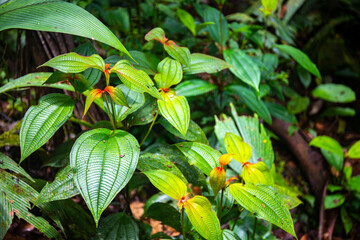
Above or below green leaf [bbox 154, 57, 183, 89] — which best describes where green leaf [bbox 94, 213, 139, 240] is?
below

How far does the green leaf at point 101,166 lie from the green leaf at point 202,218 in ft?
0.65

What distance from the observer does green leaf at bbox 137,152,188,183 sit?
92 cm

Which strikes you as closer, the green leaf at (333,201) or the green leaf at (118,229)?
the green leaf at (118,229)

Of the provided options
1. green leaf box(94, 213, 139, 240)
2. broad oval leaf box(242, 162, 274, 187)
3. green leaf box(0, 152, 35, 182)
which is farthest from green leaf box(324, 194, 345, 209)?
green leaf box(0, 152, 35, 182)

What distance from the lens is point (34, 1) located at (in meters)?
0.89

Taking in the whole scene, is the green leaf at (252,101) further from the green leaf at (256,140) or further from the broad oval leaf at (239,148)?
the broad oval leaf at (239,148)

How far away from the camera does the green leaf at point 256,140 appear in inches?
55.4

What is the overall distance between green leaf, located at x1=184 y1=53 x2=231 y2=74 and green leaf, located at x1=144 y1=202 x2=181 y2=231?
1.77 feet

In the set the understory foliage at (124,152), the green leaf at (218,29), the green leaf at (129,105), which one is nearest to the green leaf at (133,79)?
the understory foliage at (124,152)

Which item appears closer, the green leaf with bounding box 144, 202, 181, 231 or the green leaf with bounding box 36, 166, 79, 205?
the green leaf with bounding box 36, 166, 79, 205

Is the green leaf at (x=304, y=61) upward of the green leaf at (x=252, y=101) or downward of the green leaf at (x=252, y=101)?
upward

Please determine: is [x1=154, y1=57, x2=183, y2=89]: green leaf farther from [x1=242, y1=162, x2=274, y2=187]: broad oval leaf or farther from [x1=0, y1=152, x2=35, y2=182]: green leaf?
[x1=0, y1=152, x2=35, y2=182]: green leaf

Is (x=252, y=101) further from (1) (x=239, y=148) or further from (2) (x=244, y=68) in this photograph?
(1) (x=239, y=148)

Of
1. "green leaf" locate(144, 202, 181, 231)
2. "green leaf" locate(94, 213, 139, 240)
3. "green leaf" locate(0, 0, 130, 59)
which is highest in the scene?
"green leaf" locate(0, 0, 130, 59)
